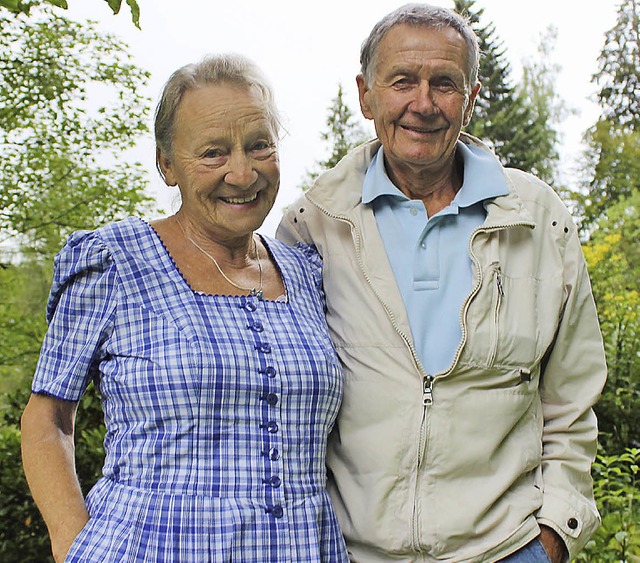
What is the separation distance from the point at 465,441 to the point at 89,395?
94.9 inches

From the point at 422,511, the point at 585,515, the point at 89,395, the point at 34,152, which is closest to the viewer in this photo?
the point at 422,511

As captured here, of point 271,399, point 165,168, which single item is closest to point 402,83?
point 165,168

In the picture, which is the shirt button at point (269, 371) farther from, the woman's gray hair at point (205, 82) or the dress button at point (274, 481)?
the woman's gray hair at point (205, 82)

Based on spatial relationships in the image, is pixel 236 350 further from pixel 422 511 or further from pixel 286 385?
pixel 422 511

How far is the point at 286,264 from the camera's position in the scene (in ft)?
6.82

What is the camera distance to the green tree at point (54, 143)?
4840mm

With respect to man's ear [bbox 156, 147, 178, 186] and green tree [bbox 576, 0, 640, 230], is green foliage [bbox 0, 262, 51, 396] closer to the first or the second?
man's ear [bbox 156, 147, 178, 186]

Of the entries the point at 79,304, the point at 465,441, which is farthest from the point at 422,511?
the point at 79,304

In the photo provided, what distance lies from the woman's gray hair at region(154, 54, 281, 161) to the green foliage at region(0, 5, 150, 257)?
315cm

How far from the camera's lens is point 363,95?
7.39 feet

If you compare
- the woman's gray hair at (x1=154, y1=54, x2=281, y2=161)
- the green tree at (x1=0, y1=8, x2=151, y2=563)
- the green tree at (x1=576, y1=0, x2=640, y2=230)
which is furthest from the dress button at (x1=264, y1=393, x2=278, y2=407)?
the green tree at (x1=576, y1=0, x2=640, y2=230)

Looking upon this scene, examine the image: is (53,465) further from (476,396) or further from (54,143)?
(54,143)

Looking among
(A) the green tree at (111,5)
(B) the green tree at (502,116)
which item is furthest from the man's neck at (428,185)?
(B) the green tree at (502,116)

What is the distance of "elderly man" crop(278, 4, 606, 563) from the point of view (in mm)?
1895
